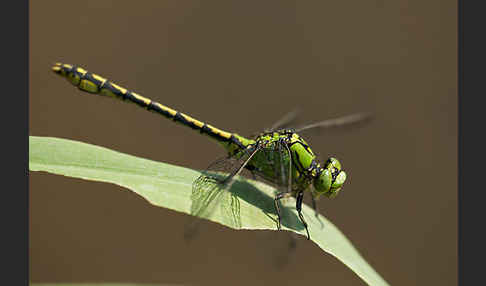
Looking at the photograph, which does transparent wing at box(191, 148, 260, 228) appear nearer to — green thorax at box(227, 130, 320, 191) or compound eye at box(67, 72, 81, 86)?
green thorax at box(227, 130, 320, 191)

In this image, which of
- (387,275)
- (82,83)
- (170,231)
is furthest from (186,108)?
(82,83)

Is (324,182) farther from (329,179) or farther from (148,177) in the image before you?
(148,177)

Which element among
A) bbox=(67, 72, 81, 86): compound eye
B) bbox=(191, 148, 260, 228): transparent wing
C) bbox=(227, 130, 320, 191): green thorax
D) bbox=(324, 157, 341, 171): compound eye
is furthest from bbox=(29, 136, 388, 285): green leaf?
bbox=(67, 72, 81, 86): compound eye

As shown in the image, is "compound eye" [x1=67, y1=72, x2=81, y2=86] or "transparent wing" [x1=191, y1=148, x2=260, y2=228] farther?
"compound eye" [x1=67, y1=72, x2=81, y2=86]

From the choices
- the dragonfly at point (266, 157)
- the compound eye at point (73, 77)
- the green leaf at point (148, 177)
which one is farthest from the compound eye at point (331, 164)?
the compound eye at point (73, 77)

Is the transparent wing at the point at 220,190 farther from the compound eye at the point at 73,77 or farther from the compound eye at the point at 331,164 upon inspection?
the compound eye at the point at 73,77

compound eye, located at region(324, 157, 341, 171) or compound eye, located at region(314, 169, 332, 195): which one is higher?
compound eye, located at region(324, 157, 341, 171)
